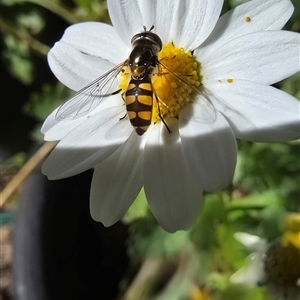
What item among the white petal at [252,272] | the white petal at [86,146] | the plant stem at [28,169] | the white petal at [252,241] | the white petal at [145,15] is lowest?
the white petal at [252,272]

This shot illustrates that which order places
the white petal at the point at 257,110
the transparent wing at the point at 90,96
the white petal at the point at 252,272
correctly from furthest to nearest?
the white petal at the point at 252,272, the transparent wing at the point at 90,96, the white petal at the point at 257,110

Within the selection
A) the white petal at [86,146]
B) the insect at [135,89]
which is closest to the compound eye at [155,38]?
the insect at [135,89]

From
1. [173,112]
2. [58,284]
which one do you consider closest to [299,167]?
[173,112]

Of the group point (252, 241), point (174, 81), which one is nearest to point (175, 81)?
point (174, 81)

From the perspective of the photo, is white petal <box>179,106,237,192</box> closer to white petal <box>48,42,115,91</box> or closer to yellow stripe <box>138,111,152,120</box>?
yellow stripe <box>138,111,152,120</box>

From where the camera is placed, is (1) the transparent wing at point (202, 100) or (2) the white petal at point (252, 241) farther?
(2) the white petal at point (252, 241)

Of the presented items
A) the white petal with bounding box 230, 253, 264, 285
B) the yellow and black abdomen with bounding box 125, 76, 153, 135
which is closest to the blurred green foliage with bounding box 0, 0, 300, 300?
the white petal with bounding box 230, 253, 264, 285

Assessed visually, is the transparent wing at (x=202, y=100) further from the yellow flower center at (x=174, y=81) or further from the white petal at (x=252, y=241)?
the white petal at (x=252, y=241)

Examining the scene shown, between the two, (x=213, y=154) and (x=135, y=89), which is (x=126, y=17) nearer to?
(x=135, y=89)
